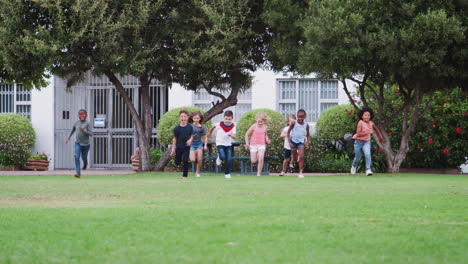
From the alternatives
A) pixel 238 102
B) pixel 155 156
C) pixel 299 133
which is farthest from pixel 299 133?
pixel 238 102

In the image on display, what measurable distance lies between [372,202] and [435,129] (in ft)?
50.9

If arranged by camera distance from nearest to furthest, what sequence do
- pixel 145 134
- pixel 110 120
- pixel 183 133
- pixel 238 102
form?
pixel 183 133, pixel 145 134, pixel 238 102, pixel 110 120

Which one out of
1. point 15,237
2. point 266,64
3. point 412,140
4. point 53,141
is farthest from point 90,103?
point 15,237

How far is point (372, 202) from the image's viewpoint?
34.2ft

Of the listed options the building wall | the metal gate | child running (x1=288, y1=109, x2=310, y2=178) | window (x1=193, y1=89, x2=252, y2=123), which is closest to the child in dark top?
child running (x1=288, y1=109, x2=310, y2=178)

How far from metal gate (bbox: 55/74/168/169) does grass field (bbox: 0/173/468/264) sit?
59.0 ft

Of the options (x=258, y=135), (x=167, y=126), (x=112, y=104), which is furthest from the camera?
(x=112, y=104)

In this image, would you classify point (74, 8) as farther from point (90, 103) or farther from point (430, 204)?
point (430, 204)

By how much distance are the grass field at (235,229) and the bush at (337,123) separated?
46.5 ft

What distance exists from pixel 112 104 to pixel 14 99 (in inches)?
154

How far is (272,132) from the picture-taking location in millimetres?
25750

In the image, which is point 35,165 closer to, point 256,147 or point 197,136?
point 256,147

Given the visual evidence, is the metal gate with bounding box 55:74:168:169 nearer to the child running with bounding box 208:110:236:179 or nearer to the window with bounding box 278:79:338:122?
the window with bounding box 278:79:338:122

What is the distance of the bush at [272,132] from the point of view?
2564 cm
